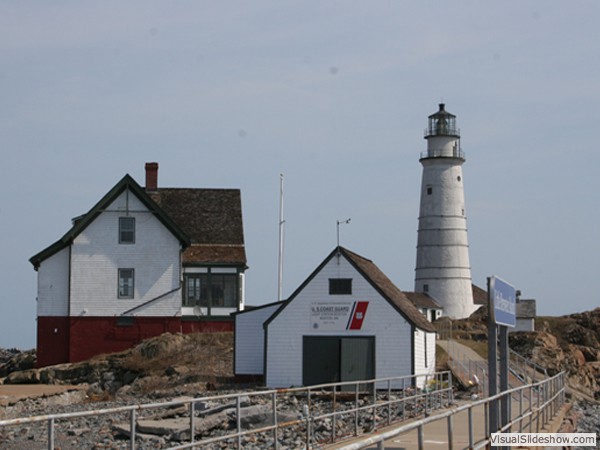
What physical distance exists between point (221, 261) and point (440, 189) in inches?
979

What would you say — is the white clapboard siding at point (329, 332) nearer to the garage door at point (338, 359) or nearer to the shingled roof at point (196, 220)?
the garage door at point (338, 359)

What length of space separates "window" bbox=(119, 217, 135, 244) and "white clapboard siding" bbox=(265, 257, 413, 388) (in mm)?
11170

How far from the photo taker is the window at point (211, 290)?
4666 cm

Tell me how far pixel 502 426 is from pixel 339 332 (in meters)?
20.3

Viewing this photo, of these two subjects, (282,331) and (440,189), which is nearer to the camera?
(282,331)

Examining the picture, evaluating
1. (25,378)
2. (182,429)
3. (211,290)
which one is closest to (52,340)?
(25,378)

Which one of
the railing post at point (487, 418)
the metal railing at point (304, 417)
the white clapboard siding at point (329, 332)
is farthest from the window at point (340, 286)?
the railing post at point (487, 418)

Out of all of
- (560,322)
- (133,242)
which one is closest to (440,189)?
(560,322)

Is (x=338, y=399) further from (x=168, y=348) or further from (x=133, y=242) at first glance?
(x=133, y=242)

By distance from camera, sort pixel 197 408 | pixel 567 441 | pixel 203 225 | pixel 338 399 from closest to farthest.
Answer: pixel 567 441 < pixel 197 408 < pixel 338 399 < pixel 203 225

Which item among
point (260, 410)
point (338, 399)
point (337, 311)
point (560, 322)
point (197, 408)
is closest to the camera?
point (260, 410)

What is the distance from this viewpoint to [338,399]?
32250mm

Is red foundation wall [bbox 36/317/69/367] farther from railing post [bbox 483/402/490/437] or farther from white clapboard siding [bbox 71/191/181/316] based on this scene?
railing post [bbox 483/402/490/437]

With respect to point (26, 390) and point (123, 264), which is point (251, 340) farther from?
point (123, 264)
